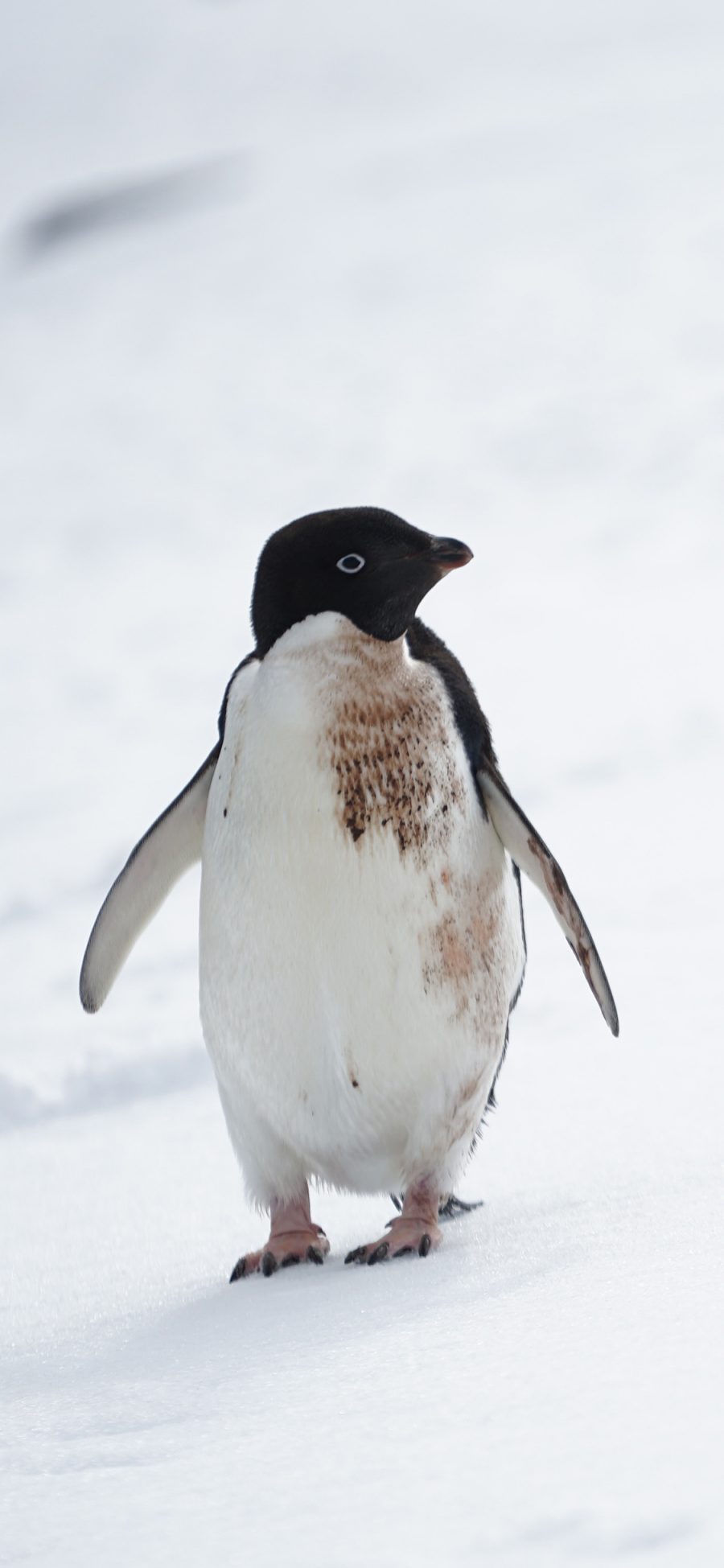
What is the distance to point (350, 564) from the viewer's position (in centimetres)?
198

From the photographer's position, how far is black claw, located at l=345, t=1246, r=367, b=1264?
186 centimetres

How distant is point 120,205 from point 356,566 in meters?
22.1

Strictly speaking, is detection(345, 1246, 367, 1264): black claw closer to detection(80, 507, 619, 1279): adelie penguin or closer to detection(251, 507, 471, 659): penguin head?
detection(80, 507, 619, 1279): adelie penguin

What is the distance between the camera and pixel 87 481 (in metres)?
14.6

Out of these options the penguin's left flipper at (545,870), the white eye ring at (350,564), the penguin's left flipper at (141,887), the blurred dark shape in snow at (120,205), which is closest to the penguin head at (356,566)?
the white eye ring at (350,564)

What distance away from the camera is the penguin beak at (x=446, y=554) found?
6.55 ft

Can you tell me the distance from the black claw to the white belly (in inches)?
5.2

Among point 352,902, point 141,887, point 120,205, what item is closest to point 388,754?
point 352,902

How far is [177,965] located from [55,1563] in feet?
10.4

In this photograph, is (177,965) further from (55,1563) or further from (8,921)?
(55,1563)

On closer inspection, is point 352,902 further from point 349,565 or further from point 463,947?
A: point 349,565

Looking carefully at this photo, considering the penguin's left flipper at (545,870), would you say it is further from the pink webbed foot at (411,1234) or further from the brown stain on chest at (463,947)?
the pink webbed foot at (411,1234)

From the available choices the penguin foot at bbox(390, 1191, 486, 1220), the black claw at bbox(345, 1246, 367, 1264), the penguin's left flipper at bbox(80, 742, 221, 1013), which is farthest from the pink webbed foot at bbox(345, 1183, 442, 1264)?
the penguin's left flipper at bbox(80, 742, 221, 1013)

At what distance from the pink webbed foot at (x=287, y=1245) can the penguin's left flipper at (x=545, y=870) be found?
0.43 meters
